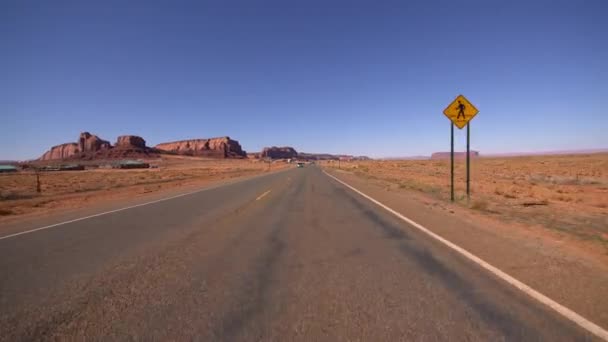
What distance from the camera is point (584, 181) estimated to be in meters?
21.1

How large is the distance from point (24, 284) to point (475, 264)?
6126 mm

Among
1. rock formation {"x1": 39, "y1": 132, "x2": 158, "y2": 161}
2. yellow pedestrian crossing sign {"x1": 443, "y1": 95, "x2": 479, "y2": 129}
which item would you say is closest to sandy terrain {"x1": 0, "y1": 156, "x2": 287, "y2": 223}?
yellow pedestrian crossing sign {"x1": 443, "y1": 95, "x2": 479, "y2": 129}

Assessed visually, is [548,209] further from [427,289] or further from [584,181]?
[584,181]

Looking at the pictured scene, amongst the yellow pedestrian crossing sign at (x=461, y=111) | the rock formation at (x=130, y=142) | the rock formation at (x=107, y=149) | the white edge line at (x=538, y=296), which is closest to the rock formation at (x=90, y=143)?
the rock formation at (x=107, y=149)

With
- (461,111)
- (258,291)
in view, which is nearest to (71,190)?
(258,291)

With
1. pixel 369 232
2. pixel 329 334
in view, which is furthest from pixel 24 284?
pixel 369 232

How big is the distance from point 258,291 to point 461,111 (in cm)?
1075

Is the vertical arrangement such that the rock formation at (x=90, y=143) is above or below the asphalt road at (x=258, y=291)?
above

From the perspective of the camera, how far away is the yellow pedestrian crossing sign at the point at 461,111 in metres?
11.3

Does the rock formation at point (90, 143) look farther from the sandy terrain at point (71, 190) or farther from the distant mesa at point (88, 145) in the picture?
the sandy terrain at point (71, 190)

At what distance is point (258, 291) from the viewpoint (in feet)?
11.8

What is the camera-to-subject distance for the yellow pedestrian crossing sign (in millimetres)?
11327

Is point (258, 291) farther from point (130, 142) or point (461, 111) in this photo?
point (130, 142)

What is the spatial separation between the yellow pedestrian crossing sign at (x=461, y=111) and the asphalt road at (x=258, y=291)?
6769 millimetres
